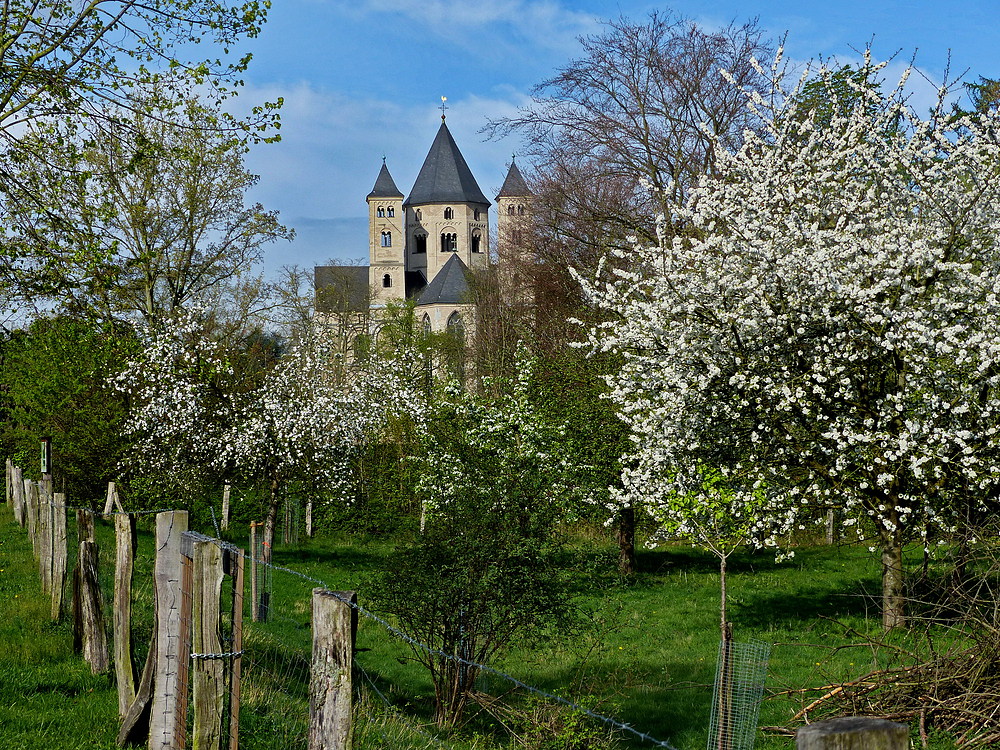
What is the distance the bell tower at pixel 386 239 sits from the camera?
99.6 meters

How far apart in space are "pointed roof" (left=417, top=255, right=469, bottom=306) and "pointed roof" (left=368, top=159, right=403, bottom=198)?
38.7 feet

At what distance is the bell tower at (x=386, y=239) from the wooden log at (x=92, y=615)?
90071 mm

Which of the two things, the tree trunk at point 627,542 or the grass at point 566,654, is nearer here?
→ the grass at point 566,654

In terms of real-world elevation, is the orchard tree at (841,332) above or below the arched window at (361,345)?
below

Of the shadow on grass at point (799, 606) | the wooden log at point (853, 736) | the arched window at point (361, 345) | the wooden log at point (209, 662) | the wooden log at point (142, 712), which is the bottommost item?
the shadow on grass at point (799, 606)

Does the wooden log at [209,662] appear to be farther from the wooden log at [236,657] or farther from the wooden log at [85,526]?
the wooden log at [85,526]

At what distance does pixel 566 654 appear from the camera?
11711 mm

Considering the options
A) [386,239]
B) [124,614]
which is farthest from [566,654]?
[386,239]

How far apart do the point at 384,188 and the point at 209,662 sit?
102 metres

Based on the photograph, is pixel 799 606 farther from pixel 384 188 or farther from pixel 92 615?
pixel 384 188

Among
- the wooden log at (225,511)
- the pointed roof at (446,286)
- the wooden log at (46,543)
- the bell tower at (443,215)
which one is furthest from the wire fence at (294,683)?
the bell tower at (443,215)

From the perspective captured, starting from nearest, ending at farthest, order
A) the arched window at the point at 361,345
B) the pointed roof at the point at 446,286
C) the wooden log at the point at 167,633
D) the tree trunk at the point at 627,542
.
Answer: the wooden log at the point at 167,633, the tree trunk at the point at 627,542, the arched window at the point at 361,345, the pointed roof at the point at 446,286

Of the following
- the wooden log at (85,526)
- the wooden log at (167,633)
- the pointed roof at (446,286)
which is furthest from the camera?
the pointed roof at (446,286)

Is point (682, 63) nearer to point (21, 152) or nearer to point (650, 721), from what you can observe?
point (21, 152)
